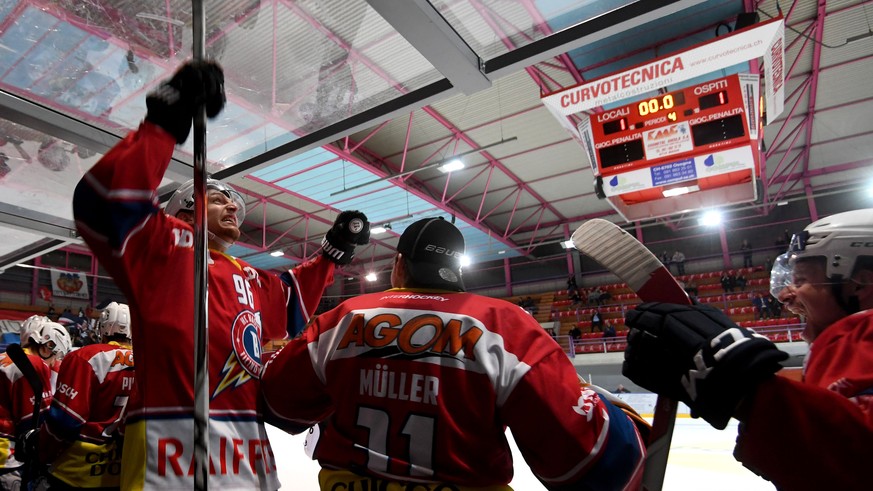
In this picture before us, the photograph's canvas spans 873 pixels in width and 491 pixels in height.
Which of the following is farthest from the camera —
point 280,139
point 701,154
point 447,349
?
point 701,154

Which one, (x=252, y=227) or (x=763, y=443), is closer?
(x=763, y=443)

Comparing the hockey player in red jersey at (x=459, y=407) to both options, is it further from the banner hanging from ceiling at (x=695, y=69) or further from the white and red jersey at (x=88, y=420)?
the banner hanging from ceiling at (x=695, y=69)

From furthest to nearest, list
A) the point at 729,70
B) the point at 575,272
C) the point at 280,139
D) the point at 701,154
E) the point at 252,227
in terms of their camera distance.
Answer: the point at 575,272 → the point at 252,227 → the point at 729,70 → the point at 701,154 → the point at 280,139

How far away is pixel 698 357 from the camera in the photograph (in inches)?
34.8

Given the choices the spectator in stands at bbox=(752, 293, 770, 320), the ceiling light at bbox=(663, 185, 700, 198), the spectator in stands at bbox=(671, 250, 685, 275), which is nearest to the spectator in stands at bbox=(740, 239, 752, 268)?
the spectator in stands at bbox=(671, 250, 685, 275)

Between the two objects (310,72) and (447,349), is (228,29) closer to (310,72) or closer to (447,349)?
(310,72)

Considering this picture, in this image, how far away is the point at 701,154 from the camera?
24.8 feet

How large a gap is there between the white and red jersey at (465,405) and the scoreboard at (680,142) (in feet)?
24.4

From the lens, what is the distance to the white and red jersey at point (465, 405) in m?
1.26

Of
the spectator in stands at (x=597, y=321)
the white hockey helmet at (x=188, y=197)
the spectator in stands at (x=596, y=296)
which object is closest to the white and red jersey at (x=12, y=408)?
the white hockey helmet at (x=188, y=197)

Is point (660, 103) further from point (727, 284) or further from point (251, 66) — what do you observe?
point (727, 284)

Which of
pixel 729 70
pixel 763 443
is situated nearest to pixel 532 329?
pixel 763 443

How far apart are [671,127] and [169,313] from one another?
26.5 feet

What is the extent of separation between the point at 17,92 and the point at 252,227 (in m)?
19.2
